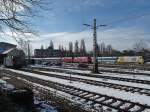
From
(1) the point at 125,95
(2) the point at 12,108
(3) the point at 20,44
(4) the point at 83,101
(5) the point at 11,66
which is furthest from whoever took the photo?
(5) the point at 11,66

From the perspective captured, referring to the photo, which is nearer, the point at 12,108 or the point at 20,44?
the point at 12,108

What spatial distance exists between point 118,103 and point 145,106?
1379 mm

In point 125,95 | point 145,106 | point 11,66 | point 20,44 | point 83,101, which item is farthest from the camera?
point 11,66

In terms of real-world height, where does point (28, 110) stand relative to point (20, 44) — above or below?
below

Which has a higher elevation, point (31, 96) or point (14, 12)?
point (14, 12)

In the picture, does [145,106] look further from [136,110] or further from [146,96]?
[146,96]

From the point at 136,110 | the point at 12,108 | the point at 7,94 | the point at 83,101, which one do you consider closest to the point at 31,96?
the point at 7,94

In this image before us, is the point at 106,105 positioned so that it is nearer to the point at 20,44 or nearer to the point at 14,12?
the point at 20,44

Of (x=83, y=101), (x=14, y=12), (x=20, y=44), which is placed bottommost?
(x=83, y=101)

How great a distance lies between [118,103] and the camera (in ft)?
39.5

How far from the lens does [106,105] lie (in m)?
11.6

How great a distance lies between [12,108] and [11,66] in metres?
39.2

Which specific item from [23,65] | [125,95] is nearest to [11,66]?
[23,65]

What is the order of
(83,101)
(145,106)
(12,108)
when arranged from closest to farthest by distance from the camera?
(12,108)
(145,106)
(83,101)
